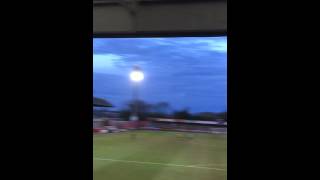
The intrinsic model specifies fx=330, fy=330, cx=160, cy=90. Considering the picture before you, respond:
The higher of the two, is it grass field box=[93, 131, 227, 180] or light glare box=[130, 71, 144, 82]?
light glare box=[130, 71, 144, 82]

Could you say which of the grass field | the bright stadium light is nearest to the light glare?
the bright stadium light

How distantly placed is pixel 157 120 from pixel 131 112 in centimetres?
112

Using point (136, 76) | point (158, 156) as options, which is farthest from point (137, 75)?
point (158, 156)

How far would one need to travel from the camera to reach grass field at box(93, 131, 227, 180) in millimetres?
7148

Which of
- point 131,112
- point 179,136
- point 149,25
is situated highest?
point 149,25

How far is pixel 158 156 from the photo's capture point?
30.1 feet

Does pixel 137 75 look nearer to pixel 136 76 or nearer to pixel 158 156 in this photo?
pixel 136 76

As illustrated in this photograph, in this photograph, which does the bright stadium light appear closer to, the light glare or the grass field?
the light glare

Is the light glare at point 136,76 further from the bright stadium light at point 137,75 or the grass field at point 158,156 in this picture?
the grass field at point 158,156
